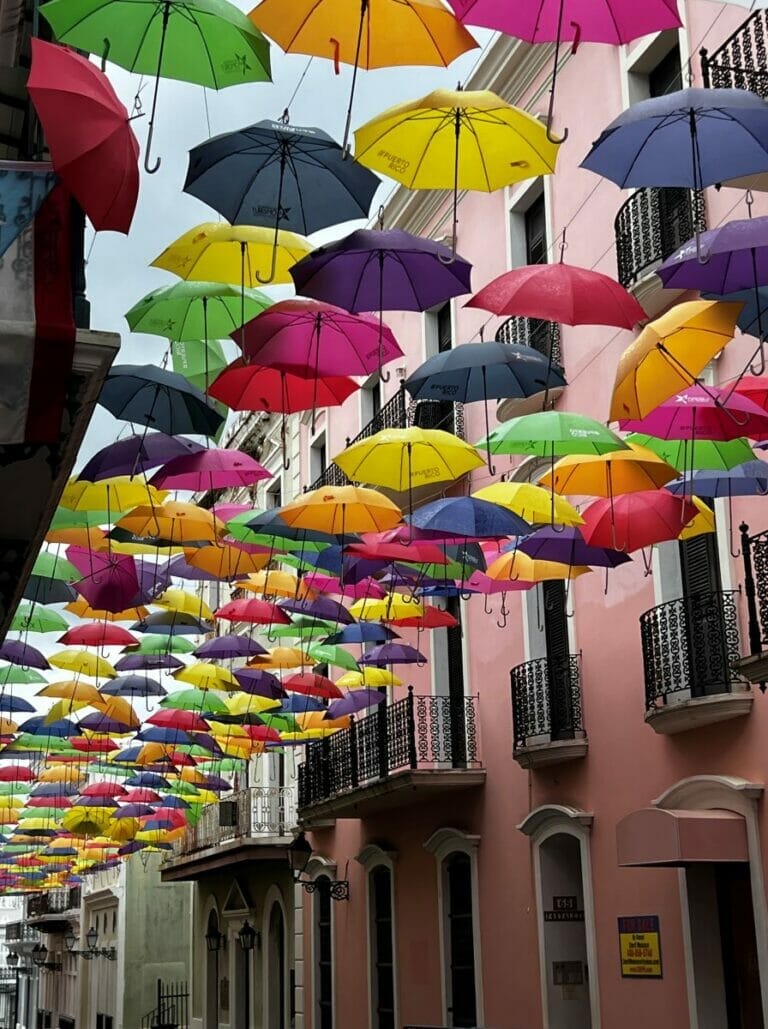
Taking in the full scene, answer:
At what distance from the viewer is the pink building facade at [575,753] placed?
12953mm

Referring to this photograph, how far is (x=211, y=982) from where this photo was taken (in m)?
34.3

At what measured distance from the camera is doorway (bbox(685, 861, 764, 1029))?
13.0 meters

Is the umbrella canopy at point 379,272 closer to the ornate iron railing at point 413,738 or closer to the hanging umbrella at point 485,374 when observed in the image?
the hanging umbrella at point 485,374

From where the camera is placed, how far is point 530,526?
37.6 ft

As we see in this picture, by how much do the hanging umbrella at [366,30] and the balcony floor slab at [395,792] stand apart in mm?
12250

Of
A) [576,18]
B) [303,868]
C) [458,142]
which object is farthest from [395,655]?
[576,18]

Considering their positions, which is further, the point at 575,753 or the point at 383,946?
the point at 383,946

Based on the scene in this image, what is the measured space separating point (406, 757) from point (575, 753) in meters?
4.02

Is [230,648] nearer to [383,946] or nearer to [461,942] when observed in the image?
[461,942]

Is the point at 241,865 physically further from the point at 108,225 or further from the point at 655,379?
the point at 108,225

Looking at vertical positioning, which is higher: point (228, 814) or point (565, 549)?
point (565, 549)

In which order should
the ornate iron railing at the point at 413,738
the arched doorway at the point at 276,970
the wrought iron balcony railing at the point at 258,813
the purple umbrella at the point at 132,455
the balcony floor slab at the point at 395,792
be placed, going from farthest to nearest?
the wrought iron balcony railing at the point at 258,813
the arched doorway at the point at 276,970
the ornate iron railing at the point at 413,738
the balcony floor slab at the point at 395,792
the purple umbrella at the point at 132,455

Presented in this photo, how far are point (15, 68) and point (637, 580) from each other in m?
9.58

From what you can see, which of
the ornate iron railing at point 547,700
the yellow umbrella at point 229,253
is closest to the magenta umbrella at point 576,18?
the yellow umbrella at point 229,253
